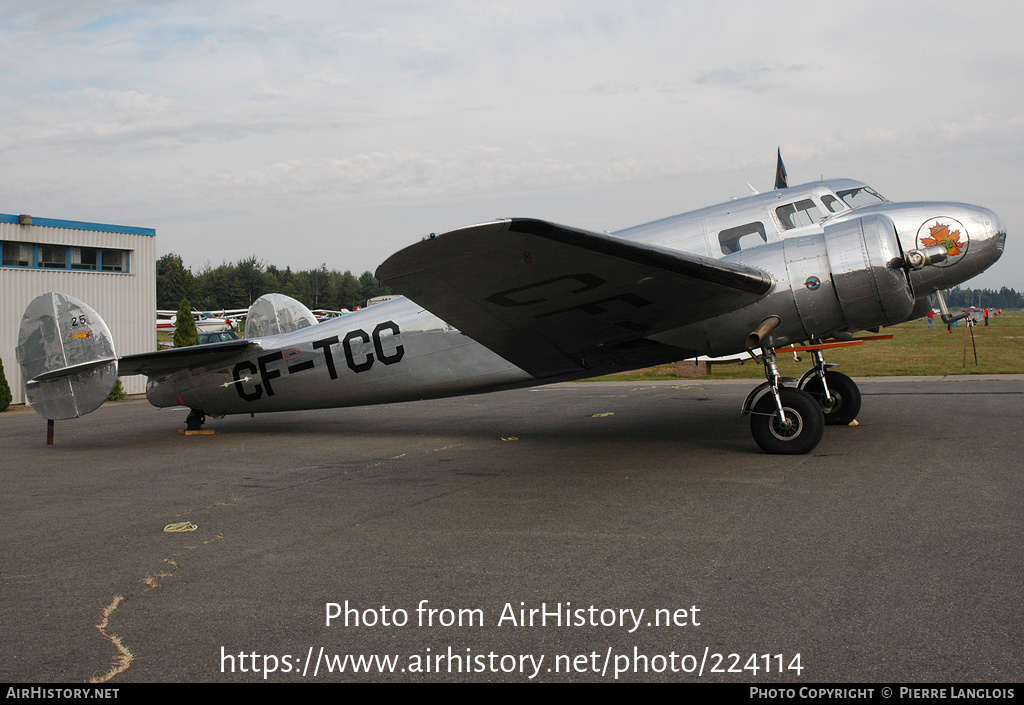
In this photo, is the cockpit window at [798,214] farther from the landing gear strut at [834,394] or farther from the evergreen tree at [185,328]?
the evergreen tree at [185,328]

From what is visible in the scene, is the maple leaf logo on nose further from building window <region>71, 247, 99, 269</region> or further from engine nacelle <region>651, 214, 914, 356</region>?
building window <region>71, 247, 99, 269</region>

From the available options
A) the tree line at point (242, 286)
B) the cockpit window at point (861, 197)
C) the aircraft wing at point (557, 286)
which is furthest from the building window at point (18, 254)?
the tree line at point (242, 286)

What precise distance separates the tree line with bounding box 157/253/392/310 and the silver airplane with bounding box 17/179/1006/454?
69.3 m

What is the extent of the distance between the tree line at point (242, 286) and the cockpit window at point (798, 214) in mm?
72549

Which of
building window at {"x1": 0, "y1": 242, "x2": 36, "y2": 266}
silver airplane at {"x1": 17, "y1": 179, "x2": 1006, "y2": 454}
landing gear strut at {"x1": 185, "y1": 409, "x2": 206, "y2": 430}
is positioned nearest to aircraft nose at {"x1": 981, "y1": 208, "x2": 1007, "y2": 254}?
silver airplane at {"x1": 17, "y1": 179, "x2": 1006, "y2": 454}

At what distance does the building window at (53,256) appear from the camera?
21391 millimetres

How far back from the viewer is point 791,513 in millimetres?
5566

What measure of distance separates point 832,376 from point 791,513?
5.75 meters

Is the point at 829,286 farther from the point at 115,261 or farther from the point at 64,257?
→ the point at 115,261

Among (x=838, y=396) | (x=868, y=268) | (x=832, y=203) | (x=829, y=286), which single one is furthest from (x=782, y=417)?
(x=832, y=203)

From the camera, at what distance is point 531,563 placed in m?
4.58

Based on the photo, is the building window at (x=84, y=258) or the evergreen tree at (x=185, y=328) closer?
the building window at (x=84, y=258)

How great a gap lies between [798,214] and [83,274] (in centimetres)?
2127
